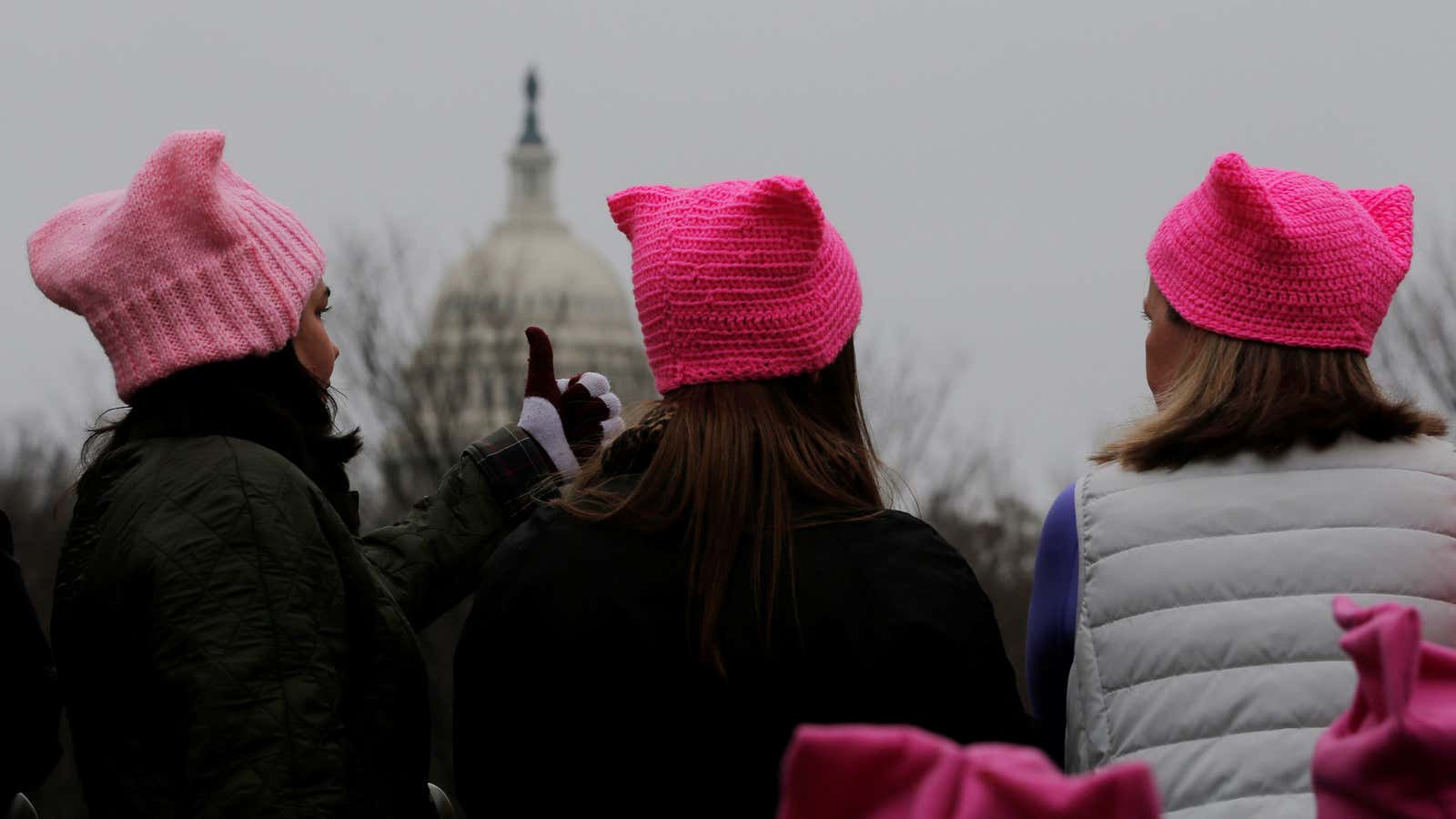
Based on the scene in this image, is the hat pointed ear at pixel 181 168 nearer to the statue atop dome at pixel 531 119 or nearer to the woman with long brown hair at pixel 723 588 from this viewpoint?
the woman with long brown hair at pixel 723 588

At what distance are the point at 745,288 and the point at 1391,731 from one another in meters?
1.42

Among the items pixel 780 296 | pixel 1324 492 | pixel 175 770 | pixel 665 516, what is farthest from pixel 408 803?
pixel 1324 492

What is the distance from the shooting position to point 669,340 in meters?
3.52

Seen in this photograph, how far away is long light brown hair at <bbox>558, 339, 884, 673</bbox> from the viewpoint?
3.26 meters

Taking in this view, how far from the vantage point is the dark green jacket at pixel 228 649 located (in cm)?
335

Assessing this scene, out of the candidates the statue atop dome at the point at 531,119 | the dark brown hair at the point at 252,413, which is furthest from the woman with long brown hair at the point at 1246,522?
the statue atop dome at the point at 531,119

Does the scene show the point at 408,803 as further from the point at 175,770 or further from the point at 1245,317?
the point at 1245,317

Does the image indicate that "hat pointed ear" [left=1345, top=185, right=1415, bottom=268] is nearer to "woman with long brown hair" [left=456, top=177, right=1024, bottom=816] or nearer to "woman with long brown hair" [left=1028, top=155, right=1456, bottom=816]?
"woman with long brown hair" [left=1028, top=155, right=1456, bottom=816]

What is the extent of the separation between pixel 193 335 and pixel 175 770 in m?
0.80

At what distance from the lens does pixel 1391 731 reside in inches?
95.9


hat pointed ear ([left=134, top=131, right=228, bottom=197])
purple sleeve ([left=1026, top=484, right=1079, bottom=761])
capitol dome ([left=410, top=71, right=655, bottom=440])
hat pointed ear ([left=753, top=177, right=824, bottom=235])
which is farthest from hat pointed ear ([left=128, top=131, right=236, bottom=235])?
capitol dome ([left=410, top=71, right=655, bottom=440])

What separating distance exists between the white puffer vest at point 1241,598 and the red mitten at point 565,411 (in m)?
1.35

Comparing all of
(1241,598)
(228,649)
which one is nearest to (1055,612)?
(1241,598)

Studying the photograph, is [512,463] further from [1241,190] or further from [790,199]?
[1241,190]
